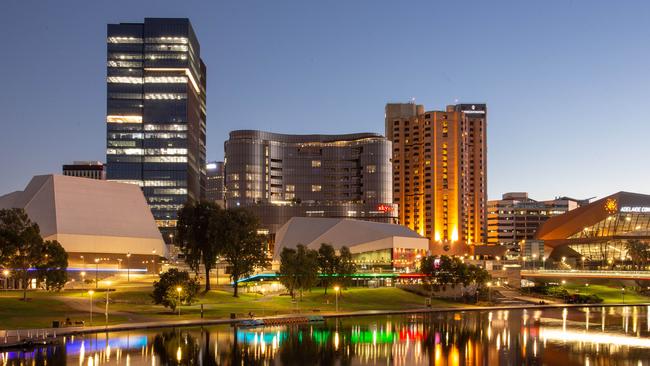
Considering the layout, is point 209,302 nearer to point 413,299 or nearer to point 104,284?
point 104,284

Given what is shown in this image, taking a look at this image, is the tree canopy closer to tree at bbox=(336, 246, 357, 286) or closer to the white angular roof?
the white angular roof

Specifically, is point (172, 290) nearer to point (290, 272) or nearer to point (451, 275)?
point (290, 272)

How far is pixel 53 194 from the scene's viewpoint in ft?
588

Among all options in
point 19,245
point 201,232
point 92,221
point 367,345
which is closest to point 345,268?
point 201,232

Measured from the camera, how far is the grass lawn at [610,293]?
7280 inches

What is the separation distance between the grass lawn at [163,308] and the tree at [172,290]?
1737 millimetres

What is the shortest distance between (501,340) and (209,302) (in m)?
56.6

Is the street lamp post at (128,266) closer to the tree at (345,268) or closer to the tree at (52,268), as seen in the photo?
the tree at (52,268)

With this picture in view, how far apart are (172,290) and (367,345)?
123 feet

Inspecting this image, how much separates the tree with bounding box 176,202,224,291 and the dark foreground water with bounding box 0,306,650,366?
3670 cm

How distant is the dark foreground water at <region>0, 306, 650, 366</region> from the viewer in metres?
74.5

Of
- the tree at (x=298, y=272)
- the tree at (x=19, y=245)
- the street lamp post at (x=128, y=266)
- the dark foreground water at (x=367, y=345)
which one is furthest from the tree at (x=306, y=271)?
the street lamp post at (x=128, y=266)

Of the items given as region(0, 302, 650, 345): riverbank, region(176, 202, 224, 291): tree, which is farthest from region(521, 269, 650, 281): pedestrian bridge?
region(176, 202, 224, 291): tree

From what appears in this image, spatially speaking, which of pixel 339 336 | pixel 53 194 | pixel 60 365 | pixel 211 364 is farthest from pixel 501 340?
pixel 53 194
